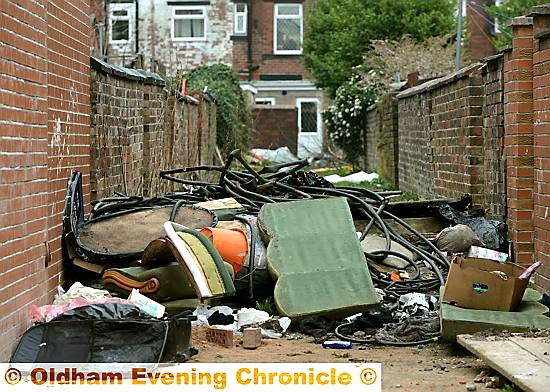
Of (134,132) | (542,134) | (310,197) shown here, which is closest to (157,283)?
(310,197)

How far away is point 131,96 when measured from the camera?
12.9 m


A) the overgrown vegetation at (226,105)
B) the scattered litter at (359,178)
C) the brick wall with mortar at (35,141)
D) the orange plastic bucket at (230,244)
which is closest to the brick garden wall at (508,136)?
the orange plastic bucket at (230,244)

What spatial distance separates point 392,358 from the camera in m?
7.10

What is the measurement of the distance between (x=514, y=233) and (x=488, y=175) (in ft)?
6.30

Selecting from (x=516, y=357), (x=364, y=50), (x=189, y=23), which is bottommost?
(x=516, y=357)

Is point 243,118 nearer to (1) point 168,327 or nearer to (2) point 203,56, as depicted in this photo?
(2) point 203,56

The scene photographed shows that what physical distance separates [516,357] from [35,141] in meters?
3.55

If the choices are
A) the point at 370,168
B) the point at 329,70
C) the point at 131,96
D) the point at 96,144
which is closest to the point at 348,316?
the point at 96,144

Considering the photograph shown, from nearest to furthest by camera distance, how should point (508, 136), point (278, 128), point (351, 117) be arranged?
point (508, 136) < point (351, 117) < point (278, 128)

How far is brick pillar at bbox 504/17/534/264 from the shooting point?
977cm

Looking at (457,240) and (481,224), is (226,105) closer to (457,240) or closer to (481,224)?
(481,224)

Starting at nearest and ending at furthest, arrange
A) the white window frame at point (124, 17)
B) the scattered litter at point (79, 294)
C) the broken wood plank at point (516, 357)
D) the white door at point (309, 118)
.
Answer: the broken wood plank at point (516, 357)
the scattered litter at point (79, 294)
the white window frame at point (124, 17)
the white door at point (309, 118)

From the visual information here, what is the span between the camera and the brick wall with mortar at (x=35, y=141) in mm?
6617

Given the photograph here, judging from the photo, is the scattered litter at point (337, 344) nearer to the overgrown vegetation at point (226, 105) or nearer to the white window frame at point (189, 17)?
the overgrown vegetation at point (226, 105)
